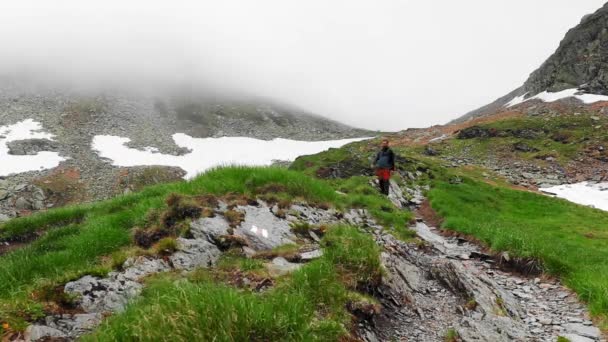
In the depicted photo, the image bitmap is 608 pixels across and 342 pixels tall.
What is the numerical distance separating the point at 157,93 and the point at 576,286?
545 ft

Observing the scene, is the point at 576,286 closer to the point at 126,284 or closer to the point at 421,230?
the point at 421,230

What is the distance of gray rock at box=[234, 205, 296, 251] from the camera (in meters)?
12.3

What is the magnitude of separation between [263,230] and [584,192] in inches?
1603

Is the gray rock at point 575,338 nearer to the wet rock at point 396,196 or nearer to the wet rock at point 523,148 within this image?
the wet rock at point 396,196

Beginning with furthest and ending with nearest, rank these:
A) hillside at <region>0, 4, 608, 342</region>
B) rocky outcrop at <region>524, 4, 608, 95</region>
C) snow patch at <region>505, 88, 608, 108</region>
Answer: rocky outcrop at <region>524, 4, 608, 95</region>, snow patch at <region>505, 88, 608, 108</region>, hillside at <region>0, 4, 608, 342</region>

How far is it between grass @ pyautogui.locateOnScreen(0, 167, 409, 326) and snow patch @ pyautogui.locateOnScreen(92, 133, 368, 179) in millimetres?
65117

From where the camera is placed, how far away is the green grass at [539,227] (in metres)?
12.8

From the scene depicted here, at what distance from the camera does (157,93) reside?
528 feet

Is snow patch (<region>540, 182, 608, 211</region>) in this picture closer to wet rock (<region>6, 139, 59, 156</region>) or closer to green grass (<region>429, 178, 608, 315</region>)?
green grass (<region>429, 178, 608, 315</region>)

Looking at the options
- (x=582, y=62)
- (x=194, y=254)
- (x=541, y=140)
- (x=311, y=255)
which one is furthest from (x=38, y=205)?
(x=582, y=62)

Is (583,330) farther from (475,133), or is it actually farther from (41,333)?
(475,133)

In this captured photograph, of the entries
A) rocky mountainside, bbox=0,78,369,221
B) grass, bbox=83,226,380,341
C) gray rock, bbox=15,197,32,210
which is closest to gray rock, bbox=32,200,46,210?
rocky mountainside, bbox=0,78,369,221

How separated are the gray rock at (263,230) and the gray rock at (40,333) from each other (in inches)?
226

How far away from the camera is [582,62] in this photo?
3792 inches
